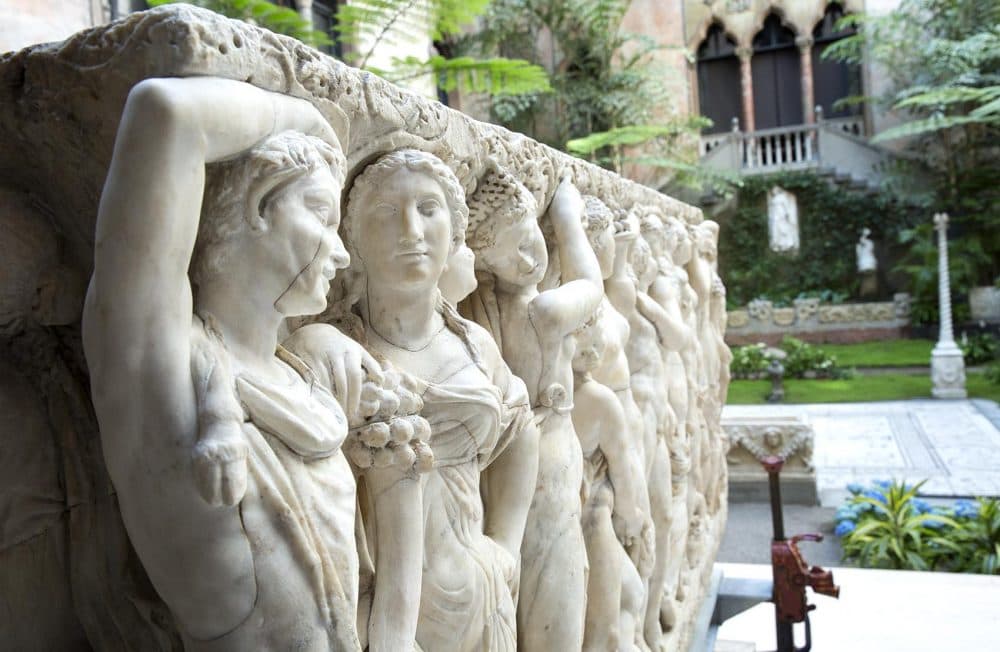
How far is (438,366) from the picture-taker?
1775 millimetres

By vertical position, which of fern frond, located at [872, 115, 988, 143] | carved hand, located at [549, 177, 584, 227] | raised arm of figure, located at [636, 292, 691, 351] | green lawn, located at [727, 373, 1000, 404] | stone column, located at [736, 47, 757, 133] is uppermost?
stone column, located at [736, 47, 757, 133]

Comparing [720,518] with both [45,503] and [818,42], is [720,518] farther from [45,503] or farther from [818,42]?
[818,42]

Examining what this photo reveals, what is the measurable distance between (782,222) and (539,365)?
16370 millimetres

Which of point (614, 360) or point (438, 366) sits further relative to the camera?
point (614, 360)

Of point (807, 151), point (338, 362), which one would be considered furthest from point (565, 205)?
point (807, 151)

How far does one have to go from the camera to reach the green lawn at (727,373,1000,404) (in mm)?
11453

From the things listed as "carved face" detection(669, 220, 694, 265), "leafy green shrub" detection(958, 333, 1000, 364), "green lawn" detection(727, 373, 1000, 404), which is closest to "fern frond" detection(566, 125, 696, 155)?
"green lawn" detection(727, 373, 1000, 404)

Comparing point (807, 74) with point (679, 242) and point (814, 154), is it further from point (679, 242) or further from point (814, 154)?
point (679, 242)

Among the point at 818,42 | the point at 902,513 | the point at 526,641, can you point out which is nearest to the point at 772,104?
the point at 818,42

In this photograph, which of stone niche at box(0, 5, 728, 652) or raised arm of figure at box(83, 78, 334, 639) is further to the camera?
stone niche at box(0, 5, 728, 652)

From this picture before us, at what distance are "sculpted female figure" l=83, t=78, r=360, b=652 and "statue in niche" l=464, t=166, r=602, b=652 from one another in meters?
0.80

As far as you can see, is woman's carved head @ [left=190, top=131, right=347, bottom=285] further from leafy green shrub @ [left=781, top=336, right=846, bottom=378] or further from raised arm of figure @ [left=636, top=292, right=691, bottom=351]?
leafy green shrub @ [left=781, top=336, right=846, bottom=378]

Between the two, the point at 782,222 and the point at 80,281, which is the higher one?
the point at 782,222

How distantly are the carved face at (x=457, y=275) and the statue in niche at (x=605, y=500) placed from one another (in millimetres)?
627
